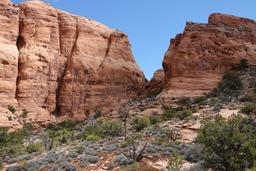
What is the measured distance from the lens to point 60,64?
56031 mm

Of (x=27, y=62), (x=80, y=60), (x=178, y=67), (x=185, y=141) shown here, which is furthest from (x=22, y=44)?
(x=185, y=141)

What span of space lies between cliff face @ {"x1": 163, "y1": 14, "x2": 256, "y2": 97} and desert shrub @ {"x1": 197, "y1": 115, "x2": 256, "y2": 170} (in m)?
24.7

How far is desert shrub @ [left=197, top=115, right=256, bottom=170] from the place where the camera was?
21.6m

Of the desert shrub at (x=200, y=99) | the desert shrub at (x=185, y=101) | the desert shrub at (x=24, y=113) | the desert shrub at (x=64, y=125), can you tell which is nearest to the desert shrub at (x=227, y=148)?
the desert shrub at (x=200, y=99)

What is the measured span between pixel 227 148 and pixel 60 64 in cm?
3659

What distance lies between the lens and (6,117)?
4631 cm

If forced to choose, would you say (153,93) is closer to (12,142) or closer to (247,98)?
(247,98)

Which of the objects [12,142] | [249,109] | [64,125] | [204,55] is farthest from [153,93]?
[12,142]

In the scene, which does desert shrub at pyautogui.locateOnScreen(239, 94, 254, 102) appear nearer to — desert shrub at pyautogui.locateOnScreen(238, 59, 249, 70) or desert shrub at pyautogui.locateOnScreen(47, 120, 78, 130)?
desert shrub at pyautogui.locateOnScreen(238, 59, 249, 70)

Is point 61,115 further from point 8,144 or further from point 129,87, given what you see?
point 8,144

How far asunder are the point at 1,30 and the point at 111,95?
1524 centimetres

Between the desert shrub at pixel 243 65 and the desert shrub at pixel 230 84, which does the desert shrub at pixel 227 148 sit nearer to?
the desert shrub at pixel 230 84

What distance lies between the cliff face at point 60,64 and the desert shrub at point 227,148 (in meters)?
30.2

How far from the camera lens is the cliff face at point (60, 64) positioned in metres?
50.9
